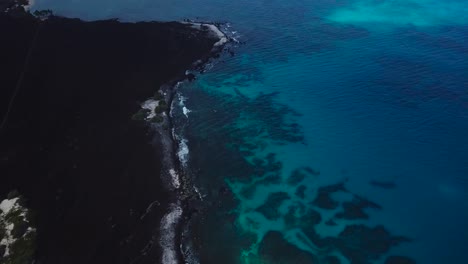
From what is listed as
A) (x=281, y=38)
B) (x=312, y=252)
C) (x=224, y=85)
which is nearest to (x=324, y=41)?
(x=281, y=38)

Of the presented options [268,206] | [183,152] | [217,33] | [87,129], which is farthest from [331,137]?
[217,33]

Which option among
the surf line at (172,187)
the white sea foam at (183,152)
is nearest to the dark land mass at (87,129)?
the surf line at (172,187)

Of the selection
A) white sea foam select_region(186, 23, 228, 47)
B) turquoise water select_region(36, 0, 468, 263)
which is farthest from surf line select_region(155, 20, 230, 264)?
white sea foam select_region(186, 23, 228, 47)

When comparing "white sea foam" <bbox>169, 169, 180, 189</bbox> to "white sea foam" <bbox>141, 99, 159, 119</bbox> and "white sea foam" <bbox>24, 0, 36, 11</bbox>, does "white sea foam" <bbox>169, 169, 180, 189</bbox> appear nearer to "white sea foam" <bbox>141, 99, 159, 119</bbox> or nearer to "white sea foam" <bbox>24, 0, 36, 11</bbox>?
"white sea foam" <bbox>141, 99, 159, 119</bbox>

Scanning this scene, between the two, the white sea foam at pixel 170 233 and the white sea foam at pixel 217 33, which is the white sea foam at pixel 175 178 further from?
the white sea foam at pixel 217 33

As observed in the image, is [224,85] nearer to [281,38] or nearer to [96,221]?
[281,38]

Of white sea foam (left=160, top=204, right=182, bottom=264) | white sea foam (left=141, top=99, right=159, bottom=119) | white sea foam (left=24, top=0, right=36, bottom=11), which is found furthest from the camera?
white sea foam (left=24, top=0, right=36, bottom=11)

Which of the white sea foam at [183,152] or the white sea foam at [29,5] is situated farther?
the white sea foam at [29,5]

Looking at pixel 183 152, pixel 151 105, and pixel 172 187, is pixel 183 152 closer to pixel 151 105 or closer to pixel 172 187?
pixel 172 187
